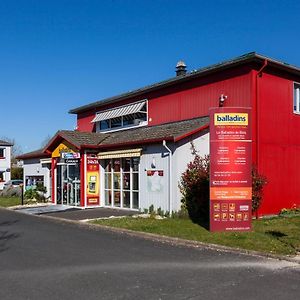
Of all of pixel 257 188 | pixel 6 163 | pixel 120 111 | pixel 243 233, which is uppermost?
pixel 120 111

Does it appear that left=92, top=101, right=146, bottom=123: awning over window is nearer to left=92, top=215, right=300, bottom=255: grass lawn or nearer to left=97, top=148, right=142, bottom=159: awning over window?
left=97, top=148, right=142, bottom=159: awning over window

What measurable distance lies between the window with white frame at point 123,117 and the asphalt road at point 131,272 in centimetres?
1206

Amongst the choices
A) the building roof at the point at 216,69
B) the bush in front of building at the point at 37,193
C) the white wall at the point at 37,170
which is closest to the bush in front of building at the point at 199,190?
the building roof at the point at 216,69

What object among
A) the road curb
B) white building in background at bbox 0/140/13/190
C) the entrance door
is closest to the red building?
the entrance door

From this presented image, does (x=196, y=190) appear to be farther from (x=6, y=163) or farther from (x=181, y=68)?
(x=6, y=163)

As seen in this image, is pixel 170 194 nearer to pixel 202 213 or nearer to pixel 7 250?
pixel 202 213

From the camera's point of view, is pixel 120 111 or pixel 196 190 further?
pixel 120 111

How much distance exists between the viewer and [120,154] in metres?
21.0

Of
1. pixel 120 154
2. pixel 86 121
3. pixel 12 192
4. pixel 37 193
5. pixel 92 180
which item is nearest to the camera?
pixel 120 154

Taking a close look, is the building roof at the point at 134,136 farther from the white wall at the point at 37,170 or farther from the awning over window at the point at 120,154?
the white wall at the point at 37,170

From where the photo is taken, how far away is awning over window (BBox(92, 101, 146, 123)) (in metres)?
24.4

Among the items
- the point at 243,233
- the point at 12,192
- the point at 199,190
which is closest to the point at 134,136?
the point at 199,190

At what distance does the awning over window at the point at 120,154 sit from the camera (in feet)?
65.3

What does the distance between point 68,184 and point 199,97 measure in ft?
28.9
